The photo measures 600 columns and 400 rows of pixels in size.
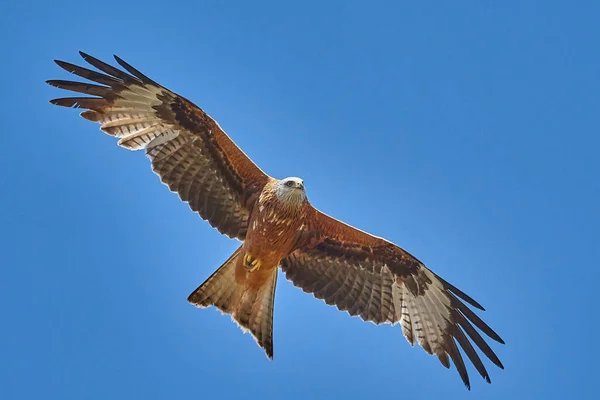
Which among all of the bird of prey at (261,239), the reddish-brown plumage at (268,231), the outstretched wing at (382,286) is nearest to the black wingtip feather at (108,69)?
the bird of prey at (261,239)

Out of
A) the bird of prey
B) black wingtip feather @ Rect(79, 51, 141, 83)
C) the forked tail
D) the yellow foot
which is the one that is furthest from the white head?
black wingtip feather @ Rect(79, 51, 141, 83)

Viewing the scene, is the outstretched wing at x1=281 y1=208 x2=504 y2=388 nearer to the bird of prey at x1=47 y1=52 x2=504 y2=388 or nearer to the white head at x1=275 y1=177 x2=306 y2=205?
the bird of prey at x1=47 y1=52 x2=504 y2=388

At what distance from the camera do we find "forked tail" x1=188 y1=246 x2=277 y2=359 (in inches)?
540

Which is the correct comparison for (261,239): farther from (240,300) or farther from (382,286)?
(382,286)

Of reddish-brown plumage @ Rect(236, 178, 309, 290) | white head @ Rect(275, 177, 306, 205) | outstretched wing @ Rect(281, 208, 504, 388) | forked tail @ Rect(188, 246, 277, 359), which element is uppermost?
outstretched wing @ Rect(281, 208, 504, 388)

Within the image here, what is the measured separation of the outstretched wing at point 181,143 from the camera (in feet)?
44.9

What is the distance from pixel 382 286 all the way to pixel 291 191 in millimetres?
2238

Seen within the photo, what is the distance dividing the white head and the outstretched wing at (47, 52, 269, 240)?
59 cm

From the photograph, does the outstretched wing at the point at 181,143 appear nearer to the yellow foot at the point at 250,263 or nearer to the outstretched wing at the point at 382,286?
the yellow foot at the point at 250,263

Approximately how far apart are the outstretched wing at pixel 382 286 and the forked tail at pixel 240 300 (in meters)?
0.84

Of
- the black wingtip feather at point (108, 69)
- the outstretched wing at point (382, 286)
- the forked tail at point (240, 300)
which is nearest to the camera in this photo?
the black wingtip feather at point (108, 69)

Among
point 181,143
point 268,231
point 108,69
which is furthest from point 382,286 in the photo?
point 108,69

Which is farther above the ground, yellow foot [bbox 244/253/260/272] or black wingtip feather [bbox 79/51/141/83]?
black wingtip feather [bbox 79/51/141/83]

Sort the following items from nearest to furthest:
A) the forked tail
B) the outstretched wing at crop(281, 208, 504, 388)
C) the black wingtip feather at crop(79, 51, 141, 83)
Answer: the black wingtip feather at crop(79, 51, 141, 83) < the forked tail < the outstretched wing at crop(281, 208, 504, 388)
